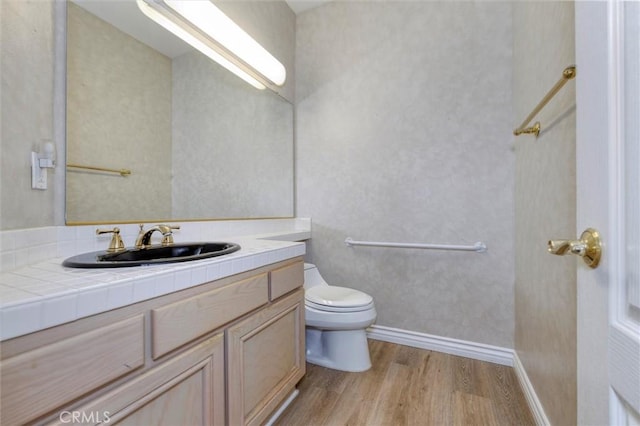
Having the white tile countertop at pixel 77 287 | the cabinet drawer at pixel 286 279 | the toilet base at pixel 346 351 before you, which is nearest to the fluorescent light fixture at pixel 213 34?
the white tile countertop at pixel 77 287

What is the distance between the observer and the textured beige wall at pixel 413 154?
5.62 ft

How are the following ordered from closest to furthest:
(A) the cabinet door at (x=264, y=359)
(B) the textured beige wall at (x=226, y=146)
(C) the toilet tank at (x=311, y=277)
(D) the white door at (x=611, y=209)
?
(D) the white door at (x=611, y=209)
(A) the cabinet door at (x=264, y=359)
(B) the textured beige wall at (x=226, y=146)
(C) the toilet tank at (x=311, y=277)

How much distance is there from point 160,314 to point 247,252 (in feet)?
1.34

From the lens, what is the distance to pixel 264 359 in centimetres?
112

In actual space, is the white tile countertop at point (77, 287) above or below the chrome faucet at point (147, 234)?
below

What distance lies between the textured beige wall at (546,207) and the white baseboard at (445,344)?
178 mm

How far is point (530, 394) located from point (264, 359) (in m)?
1.29

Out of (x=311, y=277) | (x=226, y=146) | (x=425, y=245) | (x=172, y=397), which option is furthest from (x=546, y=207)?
(x=226, y=146)

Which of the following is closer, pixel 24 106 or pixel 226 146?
pixel 24 106

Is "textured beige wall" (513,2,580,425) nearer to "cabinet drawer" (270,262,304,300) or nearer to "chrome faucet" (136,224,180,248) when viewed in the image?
"cabinet drawer" (270,262,304,300)

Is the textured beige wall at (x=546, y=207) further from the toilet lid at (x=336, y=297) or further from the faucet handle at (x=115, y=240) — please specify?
the faucet handle at (x=115, y=240)

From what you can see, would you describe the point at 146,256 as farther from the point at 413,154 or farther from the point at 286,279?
the point at 413,154

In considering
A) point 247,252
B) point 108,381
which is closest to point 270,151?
point 247,252

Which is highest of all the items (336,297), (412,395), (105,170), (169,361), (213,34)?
(213,34)
